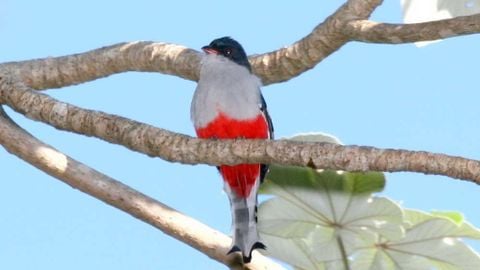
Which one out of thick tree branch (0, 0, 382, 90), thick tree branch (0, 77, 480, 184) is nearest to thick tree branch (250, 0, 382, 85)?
thick tree branch (0, 0, 382, 90)

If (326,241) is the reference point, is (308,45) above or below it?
above

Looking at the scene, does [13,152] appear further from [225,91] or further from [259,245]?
[259,245]

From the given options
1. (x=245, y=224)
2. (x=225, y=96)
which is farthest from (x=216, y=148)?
(x=225, y=96)

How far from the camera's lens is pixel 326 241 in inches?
130

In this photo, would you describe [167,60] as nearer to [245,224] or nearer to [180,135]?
[180,135]

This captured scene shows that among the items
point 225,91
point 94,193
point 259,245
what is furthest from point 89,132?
point 259,245

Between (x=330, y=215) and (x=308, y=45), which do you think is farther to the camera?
(x=308, y=45)

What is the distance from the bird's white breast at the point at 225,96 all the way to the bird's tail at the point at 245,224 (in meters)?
0.29

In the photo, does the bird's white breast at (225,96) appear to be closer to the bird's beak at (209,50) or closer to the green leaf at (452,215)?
the bird's beak at (209,50)

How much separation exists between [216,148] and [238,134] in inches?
12.8

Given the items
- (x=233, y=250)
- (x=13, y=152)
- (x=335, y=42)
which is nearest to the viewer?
(x=233, y=250)

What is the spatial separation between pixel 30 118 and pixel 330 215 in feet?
3.82

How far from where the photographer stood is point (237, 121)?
3637 mm

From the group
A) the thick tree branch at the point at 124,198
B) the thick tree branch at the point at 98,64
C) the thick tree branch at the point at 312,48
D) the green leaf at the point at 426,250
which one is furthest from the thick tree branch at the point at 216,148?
the thick tree branch at the point at 312,48
